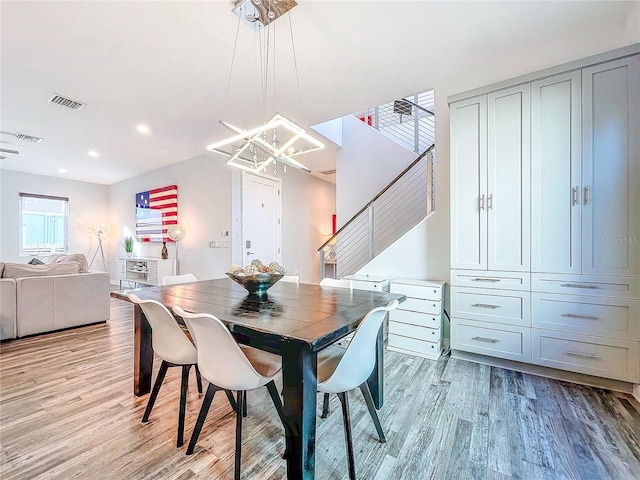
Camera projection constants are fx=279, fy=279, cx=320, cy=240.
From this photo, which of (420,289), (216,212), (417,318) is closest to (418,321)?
(417,318)

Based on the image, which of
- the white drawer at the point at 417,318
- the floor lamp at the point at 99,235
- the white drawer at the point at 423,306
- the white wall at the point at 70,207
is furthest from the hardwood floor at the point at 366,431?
the floor lamp at the point at 99,235

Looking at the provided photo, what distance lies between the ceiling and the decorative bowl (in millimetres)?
1977

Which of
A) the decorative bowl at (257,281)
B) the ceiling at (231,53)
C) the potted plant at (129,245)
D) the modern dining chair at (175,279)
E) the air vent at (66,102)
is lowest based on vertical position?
the modern dining chair at (175,279)

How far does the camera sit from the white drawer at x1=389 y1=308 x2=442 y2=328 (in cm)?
272

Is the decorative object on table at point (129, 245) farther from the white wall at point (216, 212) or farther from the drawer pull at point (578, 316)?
the drawer pull at point (578, 316)

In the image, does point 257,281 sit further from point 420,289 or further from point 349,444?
point 420,289

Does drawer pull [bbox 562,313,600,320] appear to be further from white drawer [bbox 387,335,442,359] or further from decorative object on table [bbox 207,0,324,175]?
decorative object on table [bbox 207,0,324,175]

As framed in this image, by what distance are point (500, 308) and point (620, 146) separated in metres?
1.47

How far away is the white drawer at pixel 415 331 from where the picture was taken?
2.72m

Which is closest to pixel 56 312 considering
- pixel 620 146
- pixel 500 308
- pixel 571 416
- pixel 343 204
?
pixel 343 204

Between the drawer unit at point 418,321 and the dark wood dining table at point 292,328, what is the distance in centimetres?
96

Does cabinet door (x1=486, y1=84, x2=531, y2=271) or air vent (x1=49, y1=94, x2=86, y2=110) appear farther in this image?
air vent (x1=49, y1=94, x2=86, y2=110)

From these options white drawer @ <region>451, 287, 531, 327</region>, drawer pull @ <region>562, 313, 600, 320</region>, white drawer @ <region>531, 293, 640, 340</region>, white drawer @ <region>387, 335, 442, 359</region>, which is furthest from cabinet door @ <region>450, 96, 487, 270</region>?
white drawer @ <region>387, 335, 442, 359</region>

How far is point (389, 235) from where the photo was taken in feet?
14.8
